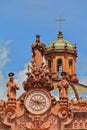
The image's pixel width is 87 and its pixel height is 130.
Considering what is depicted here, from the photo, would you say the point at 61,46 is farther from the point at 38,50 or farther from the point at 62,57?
the point at 38,50

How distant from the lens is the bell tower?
265 feet

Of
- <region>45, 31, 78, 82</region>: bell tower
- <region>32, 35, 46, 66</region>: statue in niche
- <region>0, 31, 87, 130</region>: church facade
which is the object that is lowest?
<region>0, 31, 87, 130</region>: church facade

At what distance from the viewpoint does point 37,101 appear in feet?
202

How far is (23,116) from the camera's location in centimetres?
6138

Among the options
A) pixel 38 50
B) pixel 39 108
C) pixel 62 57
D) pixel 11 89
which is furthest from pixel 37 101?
pixel 62 57

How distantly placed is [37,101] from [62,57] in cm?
2035

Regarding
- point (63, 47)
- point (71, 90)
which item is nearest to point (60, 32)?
point (63, 47)

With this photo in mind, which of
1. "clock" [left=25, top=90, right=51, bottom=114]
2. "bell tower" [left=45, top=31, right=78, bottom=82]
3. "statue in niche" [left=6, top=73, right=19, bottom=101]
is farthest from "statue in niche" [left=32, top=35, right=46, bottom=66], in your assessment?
"bell tower" [left=45, top=31, right=78, bottom=82]

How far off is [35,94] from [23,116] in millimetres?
2092

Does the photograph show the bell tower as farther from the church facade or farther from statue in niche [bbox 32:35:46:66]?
the church facade

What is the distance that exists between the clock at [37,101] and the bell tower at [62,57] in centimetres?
1850

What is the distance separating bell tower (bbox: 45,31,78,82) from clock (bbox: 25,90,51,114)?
1850cm

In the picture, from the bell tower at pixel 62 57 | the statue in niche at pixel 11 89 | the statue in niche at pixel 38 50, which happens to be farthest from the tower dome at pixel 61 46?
the statue in niche at pixel 11 89

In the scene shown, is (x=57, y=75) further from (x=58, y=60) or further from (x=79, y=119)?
(x=79, y=119)
